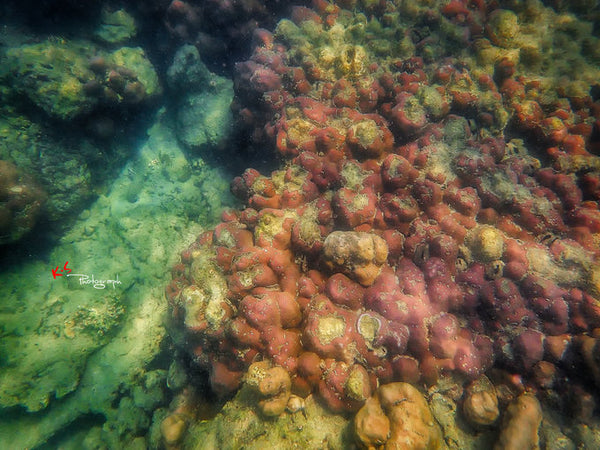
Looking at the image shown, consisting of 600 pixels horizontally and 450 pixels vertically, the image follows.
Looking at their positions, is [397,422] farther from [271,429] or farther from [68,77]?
[68,77]

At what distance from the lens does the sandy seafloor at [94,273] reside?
18.2 ft

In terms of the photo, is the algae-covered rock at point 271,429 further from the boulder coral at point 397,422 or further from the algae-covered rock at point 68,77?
the algae-covered rock at point 68,77

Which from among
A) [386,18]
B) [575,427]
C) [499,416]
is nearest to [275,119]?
[386,18]

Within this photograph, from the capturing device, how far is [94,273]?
643 cm

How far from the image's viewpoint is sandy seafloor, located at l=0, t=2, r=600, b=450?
18.2 ft

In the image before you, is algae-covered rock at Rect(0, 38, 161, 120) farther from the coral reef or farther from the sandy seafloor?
the coral reef

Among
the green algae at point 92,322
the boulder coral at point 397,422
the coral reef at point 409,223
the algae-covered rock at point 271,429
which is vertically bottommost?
the green algae at point 92,322

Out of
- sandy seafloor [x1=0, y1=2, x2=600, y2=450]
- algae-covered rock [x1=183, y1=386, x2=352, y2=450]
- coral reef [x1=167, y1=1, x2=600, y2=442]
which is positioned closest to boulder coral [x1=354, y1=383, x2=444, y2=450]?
coral reef [x1=167, y1=1, x2=600, y2=442]

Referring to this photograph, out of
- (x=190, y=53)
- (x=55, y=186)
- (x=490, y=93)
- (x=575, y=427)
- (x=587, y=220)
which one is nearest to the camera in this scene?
(x=575, y=427)

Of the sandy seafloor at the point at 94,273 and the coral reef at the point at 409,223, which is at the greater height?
the coral reef at the point at 409,223

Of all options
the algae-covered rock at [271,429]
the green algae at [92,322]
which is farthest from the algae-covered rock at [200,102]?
the algae-covered rock at [271,429]

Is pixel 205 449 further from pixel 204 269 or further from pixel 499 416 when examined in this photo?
pixel 499 416

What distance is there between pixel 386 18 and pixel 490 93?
269 centimetres

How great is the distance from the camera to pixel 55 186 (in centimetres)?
649
